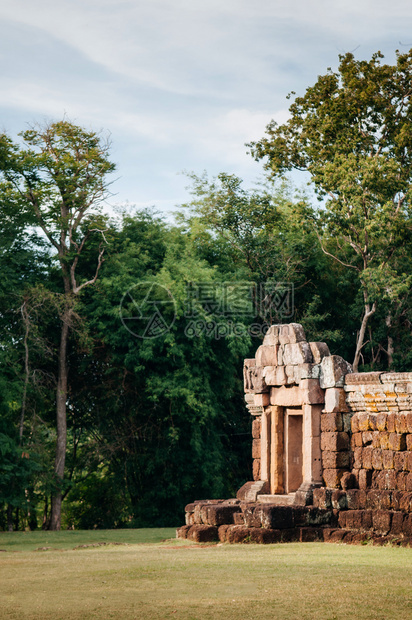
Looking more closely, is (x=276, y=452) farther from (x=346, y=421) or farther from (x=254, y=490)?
(x=346, y=421)

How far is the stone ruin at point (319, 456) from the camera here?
36.0 ft

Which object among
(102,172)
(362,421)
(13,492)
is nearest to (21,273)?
(102,172)

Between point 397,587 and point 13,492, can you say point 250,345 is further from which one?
point 397,587

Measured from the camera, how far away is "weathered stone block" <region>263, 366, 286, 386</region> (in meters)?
13.4

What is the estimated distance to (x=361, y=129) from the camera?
73.9ft

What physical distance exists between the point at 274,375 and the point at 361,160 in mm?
9258

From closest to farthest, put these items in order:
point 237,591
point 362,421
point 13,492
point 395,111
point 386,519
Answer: point 237,591, point 386,519, point 362,421, point 13,492, point 395,111

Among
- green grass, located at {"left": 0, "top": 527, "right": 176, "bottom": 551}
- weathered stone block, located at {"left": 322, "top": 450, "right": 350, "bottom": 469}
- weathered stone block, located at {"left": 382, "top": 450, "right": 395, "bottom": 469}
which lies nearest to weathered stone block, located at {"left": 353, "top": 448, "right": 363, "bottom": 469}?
weathered stone block, located at {"left": 322, "top": 450, "right": 350, "bottom": 469}

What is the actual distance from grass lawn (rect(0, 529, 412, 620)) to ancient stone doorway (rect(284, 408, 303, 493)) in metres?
3.05

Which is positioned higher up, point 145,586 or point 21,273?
point 21,273

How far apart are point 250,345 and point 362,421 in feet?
36.7

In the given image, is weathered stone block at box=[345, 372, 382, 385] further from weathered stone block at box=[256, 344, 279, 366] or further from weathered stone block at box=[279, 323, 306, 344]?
weathered stone block at box=[256, 344, 279, 366]

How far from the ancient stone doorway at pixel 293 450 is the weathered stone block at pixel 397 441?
2345 millimetres

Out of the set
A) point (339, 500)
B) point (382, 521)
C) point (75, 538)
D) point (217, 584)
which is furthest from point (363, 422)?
point (75, 538)
